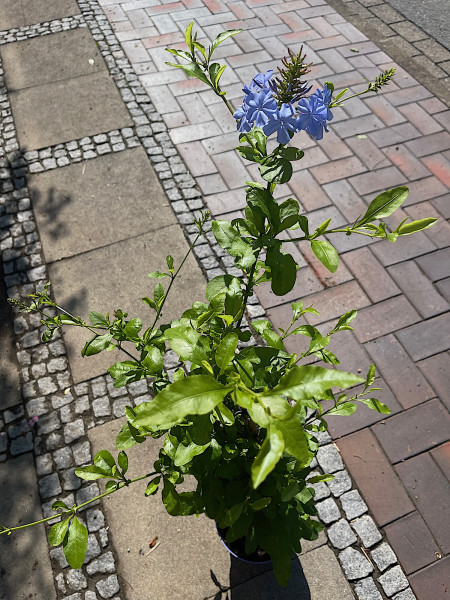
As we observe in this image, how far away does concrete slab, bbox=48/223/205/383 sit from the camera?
137 inches

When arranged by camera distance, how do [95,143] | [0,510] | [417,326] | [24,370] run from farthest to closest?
1. [95,143]
2. [417,326]
3. [24,370]
4. [0,510]

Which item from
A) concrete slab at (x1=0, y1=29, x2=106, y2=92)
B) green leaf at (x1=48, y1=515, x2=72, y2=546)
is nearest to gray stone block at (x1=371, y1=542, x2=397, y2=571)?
green leaf at (x1=48, y1=515, x2=72, y2=546)

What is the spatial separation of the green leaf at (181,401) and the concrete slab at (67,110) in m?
4.28

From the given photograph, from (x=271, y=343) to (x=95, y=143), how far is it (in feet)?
11.7

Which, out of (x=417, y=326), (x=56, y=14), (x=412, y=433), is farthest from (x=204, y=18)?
(x=412, y=433)

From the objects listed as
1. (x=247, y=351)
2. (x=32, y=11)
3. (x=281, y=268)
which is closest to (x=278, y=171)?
(x=281, y=268)

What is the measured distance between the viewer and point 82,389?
123 inches

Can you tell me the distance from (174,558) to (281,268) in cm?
180

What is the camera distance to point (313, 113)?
1449 millimetres

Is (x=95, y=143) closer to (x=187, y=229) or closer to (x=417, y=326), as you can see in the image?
(x=187, y=229)

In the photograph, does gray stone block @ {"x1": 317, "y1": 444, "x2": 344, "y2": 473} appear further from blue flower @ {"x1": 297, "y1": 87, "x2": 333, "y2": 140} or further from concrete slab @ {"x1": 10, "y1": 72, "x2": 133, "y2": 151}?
concrete slab @ {"x1": 10, "y1": 72, "x2": 133, "y2": 151}

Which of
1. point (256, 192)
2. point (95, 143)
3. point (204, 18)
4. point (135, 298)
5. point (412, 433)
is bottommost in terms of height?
point (412, 433)

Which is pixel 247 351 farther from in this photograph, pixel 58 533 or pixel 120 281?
pixel 120 281

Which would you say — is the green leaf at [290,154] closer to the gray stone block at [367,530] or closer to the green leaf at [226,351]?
the green leaf at [226,351]
